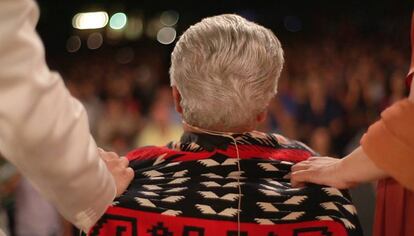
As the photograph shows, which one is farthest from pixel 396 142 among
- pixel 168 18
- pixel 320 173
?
pixel 168 18

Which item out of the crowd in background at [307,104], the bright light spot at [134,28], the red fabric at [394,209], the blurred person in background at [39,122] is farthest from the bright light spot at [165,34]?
the blurred person in background at [39,122]

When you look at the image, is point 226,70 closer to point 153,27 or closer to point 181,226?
point 181,226

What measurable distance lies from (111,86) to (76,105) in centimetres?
627

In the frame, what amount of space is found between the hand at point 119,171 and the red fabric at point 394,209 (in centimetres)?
49

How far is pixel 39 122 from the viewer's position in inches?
39.4

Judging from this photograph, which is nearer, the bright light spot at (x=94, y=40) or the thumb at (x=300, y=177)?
the thumb at (x=300, y=177)

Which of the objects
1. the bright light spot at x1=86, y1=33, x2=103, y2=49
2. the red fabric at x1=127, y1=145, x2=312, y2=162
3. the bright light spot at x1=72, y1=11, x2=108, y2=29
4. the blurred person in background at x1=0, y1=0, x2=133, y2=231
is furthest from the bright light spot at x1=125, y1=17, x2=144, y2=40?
the blurred person in background at x1=0, y1=0, x2=133, y2=231

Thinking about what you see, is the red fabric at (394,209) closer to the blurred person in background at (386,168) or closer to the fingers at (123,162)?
the blurred person in background at (386,168)

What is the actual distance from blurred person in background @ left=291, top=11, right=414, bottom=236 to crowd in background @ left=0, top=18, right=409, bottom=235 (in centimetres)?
226

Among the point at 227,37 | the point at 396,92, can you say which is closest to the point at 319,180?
the point at 227,37

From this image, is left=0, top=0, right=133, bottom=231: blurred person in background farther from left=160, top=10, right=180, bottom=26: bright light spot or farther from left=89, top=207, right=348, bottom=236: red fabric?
left=160, top=10, right=180, bottom=26: bright light spot

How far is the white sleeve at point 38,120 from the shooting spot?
0.95m

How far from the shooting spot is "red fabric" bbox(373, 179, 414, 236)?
1.46 m

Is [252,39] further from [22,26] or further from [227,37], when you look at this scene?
[22,26]
